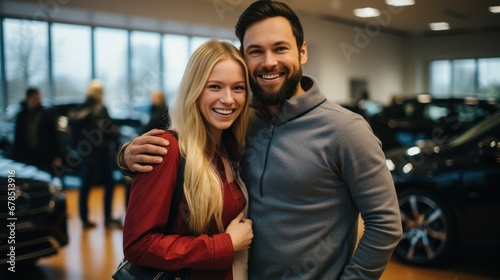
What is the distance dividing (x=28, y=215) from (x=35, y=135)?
2.04 m

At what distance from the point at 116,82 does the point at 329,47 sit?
5.42 meters

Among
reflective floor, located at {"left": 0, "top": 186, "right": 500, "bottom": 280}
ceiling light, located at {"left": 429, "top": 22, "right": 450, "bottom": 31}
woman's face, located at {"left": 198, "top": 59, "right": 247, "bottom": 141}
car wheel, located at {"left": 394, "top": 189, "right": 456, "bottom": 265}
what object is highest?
ceiling light, located at {"left": 429, "top": 22, "right": 450, "bottom": 31}

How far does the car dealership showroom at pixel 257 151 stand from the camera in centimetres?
145

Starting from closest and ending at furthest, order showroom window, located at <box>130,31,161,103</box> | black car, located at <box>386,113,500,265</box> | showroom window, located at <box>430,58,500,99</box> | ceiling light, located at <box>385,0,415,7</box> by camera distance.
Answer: black car, located at <box>386,113,500,265</box> → ceiling light, located at <box>385,0,415,7</box> → showroom window, located at <box>130,31,161,103</box> → showroom window, located at <box>430,58,500,99</box>

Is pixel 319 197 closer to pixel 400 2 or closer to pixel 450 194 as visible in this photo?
pixel 450 194

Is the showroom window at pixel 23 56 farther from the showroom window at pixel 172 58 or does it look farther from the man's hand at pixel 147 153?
the man's hand at pixel 147 153

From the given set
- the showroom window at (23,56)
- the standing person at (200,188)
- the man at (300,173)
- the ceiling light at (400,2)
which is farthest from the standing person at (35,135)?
the ceiling light at (400,2)

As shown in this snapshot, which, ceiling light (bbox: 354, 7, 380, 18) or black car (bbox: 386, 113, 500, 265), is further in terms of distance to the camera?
ceiling light (bbox: 354, 7, 380, 18)

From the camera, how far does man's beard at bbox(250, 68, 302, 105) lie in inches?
61.7

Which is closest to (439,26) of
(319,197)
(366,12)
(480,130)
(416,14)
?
(416,14)

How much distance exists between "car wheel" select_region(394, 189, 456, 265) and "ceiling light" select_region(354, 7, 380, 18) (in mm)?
7288

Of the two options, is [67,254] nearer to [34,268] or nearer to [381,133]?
[34,268]

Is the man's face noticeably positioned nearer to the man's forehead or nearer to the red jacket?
the man's forehead

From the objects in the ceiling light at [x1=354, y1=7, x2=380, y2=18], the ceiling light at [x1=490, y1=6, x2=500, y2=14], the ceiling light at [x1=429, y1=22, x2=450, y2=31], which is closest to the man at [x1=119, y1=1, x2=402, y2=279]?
the ceiling light at [x1=354, y1=7, x2=380, y2=18]
